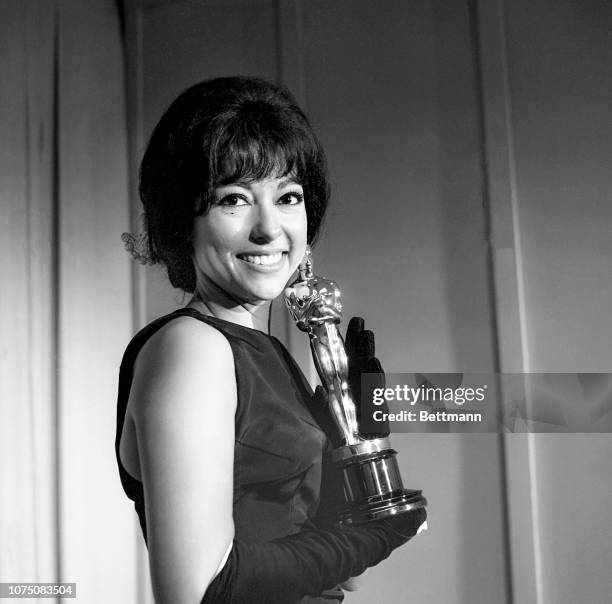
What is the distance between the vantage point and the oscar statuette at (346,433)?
0.82 metres

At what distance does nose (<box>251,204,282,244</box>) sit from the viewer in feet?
2.71

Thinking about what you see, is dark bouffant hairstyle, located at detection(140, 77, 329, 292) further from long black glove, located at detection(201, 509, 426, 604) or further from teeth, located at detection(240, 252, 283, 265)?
long black glove, located at detection(201, 509, 426, 604)

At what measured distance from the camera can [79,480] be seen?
4.17ft

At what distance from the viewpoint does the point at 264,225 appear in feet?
2.71

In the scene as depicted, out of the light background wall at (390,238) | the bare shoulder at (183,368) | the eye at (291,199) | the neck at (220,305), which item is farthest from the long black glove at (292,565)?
the light background wall at (390,238)

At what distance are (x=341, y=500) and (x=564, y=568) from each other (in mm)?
563

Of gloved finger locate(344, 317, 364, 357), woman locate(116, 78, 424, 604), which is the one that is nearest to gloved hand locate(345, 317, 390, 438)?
gloved finger locate(344, 317, 364, 357)

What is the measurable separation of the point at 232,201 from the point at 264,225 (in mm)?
42

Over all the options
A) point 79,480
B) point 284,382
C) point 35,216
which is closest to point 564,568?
point 284,382

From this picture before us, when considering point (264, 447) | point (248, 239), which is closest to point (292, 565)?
point (264, 447)

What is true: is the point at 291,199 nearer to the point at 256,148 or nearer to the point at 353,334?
the point at 256,148

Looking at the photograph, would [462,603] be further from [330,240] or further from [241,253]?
[241,253]

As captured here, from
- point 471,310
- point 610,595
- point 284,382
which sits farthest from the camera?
point 471,310

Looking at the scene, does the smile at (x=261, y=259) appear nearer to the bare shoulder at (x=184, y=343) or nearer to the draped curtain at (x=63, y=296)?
the bare shoulder at (x=184, y=343)
